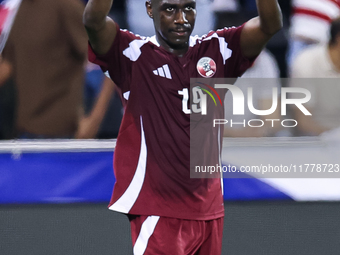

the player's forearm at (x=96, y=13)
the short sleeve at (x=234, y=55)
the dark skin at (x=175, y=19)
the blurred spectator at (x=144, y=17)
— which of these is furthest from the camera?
the blurred spectator at (x=144, y=17)

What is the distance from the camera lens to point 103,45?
1591 millimetres

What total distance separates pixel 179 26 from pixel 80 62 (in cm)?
117

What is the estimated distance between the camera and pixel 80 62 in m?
2.64

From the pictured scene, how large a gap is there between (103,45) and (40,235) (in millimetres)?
1583

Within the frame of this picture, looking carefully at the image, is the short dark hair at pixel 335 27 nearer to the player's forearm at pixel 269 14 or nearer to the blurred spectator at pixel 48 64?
the player's forearm at pixel 269 14

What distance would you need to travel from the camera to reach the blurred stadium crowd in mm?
2639

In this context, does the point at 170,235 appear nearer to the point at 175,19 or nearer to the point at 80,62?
the point at 175,19

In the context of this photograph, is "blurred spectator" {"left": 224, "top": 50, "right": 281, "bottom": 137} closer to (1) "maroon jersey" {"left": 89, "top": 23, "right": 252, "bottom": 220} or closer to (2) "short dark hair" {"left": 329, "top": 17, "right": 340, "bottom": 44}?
(2) "short dark hair" {"left": 329, "top": 17, "right": 340, "bottom": 44}

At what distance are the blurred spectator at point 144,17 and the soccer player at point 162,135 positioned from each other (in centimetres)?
99

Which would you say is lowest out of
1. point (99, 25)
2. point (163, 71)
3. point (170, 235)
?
point (170, 235)

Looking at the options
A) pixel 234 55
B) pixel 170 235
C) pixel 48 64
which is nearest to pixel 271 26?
pixel 234 55

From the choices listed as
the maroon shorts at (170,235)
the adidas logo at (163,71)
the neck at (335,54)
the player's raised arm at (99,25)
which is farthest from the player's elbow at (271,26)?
the neck at (335,54)

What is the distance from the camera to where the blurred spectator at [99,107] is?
8.71 feet

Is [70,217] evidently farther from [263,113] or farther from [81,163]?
[263,113]
